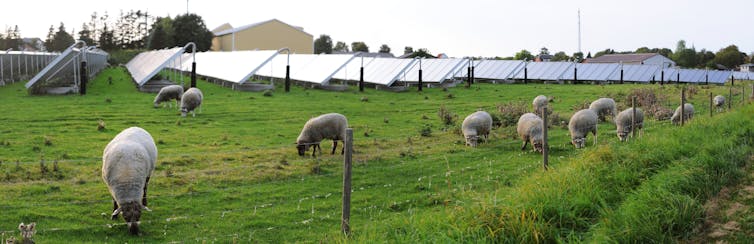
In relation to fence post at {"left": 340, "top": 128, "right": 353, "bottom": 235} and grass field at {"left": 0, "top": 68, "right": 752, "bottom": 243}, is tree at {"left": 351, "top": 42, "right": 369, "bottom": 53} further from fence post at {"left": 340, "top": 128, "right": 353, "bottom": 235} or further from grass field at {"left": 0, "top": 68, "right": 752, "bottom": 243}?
fence post at {"left": 340, "top": 128, "right": 353, "bottom": 235}

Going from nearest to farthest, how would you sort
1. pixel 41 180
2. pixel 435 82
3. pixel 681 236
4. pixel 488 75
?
pixel 681 236, pixel 41 180, pixel 435 82, pixel 488 75

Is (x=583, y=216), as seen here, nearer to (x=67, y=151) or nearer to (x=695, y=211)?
A: (x=695, y=211)

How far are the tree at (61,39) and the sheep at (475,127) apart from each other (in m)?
108

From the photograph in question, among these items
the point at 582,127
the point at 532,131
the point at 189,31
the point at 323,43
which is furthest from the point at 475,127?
the point at 323,43

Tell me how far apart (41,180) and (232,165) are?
376 cm

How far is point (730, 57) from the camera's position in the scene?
12025 centimetres

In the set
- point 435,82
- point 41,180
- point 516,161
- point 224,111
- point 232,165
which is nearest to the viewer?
point 41,180

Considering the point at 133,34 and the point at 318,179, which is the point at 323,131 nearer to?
the point at 318,179

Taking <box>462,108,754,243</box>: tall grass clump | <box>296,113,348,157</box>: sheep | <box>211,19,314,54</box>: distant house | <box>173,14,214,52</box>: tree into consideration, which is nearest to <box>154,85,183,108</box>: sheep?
<box>296,113,348,157</box>: sheep

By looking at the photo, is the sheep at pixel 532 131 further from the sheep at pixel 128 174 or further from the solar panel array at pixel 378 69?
the solar panel array at pixel 378 69

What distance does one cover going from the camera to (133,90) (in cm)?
3488

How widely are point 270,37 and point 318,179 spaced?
87.7 meters

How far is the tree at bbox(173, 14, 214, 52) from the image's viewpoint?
93.5 metres

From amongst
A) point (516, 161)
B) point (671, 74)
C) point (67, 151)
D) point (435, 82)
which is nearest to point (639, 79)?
point (671, 74)
